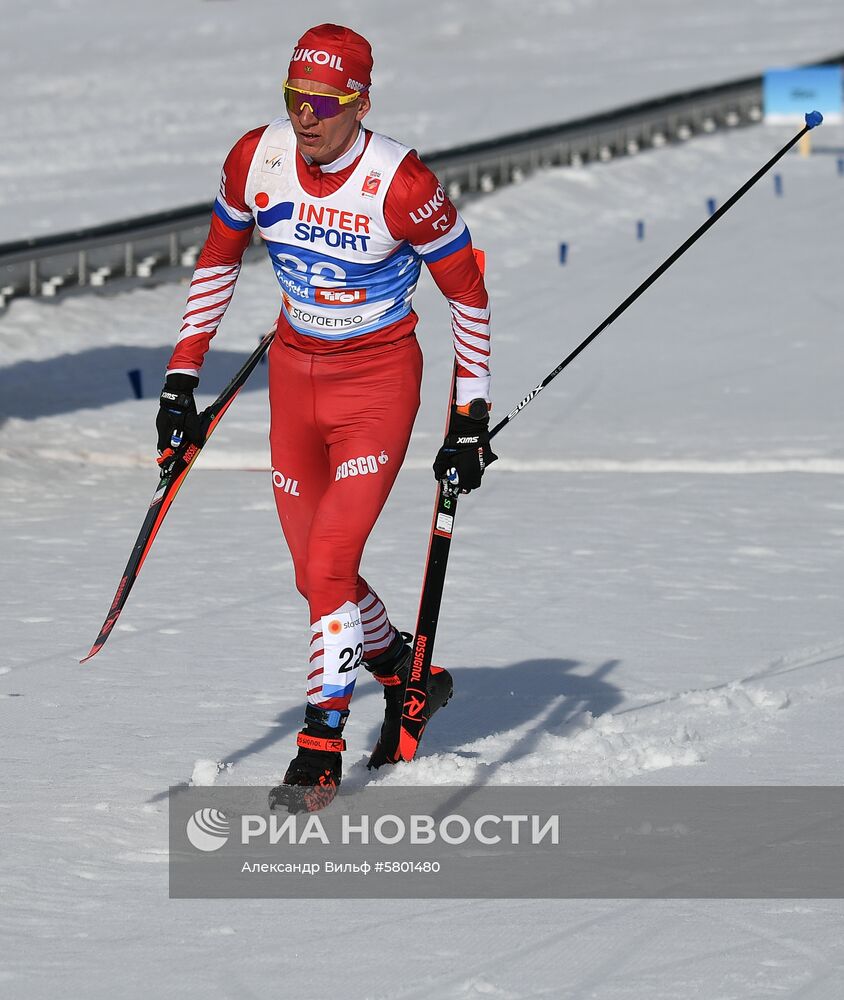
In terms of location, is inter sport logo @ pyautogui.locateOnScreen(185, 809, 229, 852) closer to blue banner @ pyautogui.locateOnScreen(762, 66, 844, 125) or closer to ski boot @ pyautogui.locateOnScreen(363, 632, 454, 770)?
ski boot @ pyautogui.locateOnScreen(363, 632, 454, 770)

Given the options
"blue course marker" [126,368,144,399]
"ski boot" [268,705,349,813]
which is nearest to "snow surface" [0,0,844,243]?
"blue course marker" [126,368,144,399]

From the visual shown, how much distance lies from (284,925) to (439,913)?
1.28 ft

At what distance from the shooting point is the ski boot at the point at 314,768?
5090 millimetres

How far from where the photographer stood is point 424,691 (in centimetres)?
557

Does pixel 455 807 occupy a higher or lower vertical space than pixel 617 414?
higher

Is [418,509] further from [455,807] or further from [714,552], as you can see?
[455,807]

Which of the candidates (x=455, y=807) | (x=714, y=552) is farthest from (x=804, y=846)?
(x=714, y=552)

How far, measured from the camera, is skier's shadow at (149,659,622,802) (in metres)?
6.01

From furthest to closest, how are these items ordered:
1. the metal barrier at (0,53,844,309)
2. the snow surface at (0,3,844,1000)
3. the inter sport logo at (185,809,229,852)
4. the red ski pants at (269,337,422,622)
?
the metal barrier at (0,53,844,309) → the red ski pants at (269,337,422,622) → the inter sport logo at (185,809,229,852) → the snow surface at (0,3,844,1000)

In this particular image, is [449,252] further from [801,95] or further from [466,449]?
[801,95]

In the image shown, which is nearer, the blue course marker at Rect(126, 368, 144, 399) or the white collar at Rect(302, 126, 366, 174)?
the white collar at Rect(302, 126, 366, 174)

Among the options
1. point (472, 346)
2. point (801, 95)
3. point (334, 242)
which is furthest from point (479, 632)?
point (801, 95)

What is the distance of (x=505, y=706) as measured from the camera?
6621mm

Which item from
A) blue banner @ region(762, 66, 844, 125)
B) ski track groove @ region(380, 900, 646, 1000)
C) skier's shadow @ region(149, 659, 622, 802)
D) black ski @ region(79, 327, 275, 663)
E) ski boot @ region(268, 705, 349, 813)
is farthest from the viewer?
blue banner @ region(762, 66, 844, 125)
